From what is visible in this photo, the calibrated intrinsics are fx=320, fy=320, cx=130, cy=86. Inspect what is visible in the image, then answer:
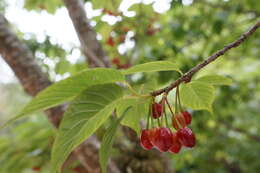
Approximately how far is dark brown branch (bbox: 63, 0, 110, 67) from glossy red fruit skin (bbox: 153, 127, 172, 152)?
1047 millimetres

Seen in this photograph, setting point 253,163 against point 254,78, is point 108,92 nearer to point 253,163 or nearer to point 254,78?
point 254,78

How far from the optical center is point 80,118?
2.53ft

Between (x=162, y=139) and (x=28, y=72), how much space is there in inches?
37.6

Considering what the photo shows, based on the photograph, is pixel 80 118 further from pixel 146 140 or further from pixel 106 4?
pixel 106 4

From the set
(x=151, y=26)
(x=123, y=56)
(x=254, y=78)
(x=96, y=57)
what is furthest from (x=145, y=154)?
(x=254, y=78)

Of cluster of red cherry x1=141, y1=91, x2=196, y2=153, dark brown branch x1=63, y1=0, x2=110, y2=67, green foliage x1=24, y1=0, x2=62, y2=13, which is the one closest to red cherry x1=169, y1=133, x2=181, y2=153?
cluster of red cherry x1=141, y1=91, x2=196, y2=153

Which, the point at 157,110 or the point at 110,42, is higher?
the point at 157,110

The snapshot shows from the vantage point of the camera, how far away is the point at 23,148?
7.05ft

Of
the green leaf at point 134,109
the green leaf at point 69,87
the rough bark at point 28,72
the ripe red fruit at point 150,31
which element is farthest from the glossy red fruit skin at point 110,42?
the green leaf at point 69,87

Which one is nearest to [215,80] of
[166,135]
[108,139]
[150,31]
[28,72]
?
[166,135]

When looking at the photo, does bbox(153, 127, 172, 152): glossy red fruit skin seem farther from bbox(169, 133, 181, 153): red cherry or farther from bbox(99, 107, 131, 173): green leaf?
bbox(99, 107, 131, 173): green leaf

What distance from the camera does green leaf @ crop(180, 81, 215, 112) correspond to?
914mm

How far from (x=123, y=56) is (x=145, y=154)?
89 cm

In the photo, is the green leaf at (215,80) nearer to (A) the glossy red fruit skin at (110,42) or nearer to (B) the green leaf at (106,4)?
(B) the green leaf at (106,4)
